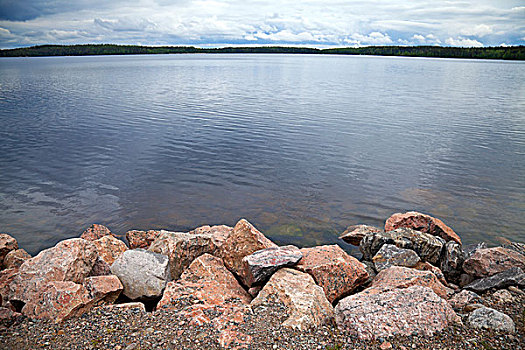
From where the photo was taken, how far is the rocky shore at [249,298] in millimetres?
5582

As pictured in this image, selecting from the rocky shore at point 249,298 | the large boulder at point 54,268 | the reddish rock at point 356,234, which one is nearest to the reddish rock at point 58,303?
the rocky shore at point 249,298

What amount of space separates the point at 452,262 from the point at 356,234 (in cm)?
273

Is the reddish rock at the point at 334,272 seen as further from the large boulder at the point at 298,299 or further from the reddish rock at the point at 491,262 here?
the reddish rock at the point at 491,262

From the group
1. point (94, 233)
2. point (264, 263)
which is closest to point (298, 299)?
point (264, 263)

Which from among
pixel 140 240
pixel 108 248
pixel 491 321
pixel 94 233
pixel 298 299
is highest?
pixel 298 299

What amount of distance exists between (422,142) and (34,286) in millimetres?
21248

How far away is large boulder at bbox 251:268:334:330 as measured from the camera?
592 centimetres

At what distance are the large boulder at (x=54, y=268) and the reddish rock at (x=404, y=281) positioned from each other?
19.2 feet

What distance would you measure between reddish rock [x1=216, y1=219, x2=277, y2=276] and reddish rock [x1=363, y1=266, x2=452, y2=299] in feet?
8.39

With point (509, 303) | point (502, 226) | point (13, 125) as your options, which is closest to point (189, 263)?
point (509, 303)

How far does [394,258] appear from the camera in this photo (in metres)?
8.95

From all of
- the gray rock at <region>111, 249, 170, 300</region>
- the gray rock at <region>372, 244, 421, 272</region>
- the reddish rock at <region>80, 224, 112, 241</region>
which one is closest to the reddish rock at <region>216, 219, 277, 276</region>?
the gray rock at <region>111, 249, 170, 300</region>

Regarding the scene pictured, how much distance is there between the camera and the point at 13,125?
2597 cm

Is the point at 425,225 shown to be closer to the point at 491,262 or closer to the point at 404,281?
the point at 491,262
